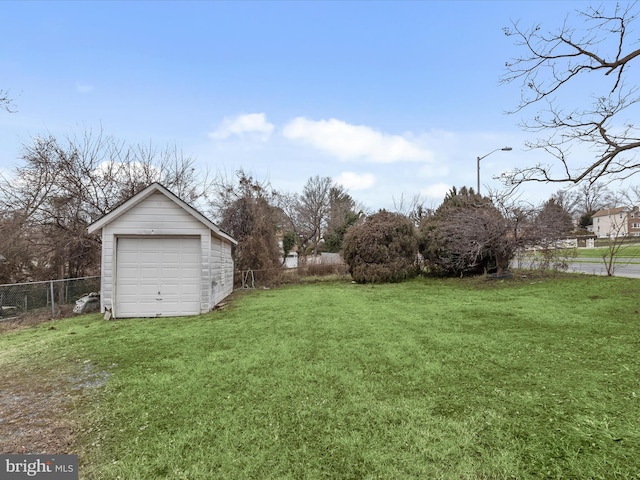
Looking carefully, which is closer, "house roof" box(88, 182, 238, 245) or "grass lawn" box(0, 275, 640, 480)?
"grass lawn" box(0, 275, 640, 480)

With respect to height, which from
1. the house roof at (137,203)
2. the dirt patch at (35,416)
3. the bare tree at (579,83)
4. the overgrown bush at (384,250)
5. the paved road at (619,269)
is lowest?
the dirt patch at (35,416)

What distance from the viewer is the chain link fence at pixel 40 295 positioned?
9.16 meters

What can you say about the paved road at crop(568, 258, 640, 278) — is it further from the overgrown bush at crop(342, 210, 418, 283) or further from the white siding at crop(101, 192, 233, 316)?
the white siding at crop(101, 192, 233, 316)

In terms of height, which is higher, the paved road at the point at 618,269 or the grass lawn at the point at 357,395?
the paved road at the point at 618,269

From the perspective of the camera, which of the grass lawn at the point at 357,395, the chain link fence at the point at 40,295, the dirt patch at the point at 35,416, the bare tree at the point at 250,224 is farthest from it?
the bare tree at the point at 250,224

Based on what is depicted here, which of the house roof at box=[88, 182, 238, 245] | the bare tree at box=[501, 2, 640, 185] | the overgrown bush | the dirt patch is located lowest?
the dirt patch

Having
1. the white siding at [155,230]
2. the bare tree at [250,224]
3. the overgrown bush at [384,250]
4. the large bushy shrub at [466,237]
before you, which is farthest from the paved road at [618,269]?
the white siding at [155,230]

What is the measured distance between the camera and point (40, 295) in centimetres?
1012

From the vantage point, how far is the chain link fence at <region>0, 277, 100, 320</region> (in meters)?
9.16

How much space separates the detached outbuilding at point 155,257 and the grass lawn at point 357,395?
61.1 inches

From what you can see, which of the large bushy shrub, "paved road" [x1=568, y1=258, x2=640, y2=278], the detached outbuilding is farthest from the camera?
"paved road" [x1=568, y1=258, x2=640, y2=278]

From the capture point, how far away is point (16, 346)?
6340 millimetres

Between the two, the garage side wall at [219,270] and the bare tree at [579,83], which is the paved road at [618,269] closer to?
the bare tree at [579,83]

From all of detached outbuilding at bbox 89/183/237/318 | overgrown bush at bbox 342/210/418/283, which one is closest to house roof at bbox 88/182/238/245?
detached outbuilding at bbox 89/183/237/318
